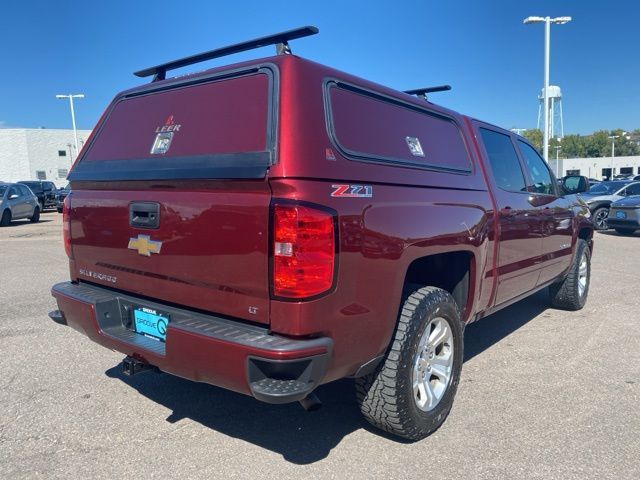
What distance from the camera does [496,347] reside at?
16.4 feet

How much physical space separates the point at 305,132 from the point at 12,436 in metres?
2.56

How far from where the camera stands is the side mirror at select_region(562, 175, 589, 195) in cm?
585

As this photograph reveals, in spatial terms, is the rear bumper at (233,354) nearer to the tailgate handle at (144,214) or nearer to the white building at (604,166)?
the tailgate handle at (144,214)

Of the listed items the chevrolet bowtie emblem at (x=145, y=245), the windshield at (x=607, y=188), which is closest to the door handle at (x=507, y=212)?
the chevrolet bowtie emblem at (x=145, y=245)

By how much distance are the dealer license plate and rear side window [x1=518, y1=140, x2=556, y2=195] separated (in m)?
3.63

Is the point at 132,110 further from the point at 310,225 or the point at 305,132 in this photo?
the point at 310,225

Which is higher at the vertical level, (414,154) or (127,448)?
(414,154)

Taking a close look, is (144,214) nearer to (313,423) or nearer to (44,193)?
(313,423)

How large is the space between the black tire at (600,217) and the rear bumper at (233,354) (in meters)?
17.5

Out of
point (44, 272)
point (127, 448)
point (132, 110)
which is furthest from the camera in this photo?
point (44, 272)

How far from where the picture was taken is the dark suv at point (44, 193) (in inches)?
1065

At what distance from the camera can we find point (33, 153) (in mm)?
50625

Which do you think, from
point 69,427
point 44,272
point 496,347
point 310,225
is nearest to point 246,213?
point 310,225

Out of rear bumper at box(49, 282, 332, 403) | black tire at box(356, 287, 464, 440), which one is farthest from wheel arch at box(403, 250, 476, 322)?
rear bumper at box(49, 282, 332, 403)
